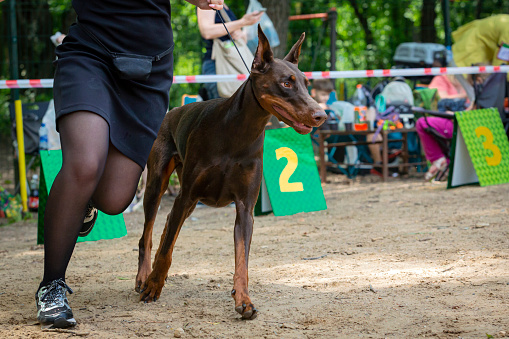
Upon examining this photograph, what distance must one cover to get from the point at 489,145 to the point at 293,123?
17.1 ft

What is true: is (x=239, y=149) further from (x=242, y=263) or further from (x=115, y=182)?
(x=115, y=182)

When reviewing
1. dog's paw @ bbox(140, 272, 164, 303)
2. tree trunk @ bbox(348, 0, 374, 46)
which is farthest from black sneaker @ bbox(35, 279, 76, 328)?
tree trunk @ bbox(348, 0, 374, 46)

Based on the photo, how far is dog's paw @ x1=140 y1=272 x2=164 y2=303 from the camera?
136 inches

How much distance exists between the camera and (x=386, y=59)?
611 inches

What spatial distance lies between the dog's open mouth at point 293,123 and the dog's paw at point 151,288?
1.17 meters

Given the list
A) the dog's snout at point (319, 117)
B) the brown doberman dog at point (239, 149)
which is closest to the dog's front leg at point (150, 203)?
the brown doberman dog at point (239, 149)

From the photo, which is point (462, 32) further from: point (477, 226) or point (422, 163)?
point (477, 226)

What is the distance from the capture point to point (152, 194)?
3932mm

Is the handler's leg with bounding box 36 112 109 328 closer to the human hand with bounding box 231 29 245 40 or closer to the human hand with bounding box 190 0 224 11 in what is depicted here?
the human hand with bounding box 190 0 224 11

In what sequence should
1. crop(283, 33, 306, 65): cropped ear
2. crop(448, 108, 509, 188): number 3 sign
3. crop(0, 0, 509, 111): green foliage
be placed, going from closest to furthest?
crop(283, 33, 306, 65): cropped ear < crop(448, 108, 509, 188): number 3 sign < crop(0, 0, 509, 111): green foliage

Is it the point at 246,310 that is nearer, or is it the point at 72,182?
the point at 72,182

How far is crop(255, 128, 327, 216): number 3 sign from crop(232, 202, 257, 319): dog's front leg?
3.06m

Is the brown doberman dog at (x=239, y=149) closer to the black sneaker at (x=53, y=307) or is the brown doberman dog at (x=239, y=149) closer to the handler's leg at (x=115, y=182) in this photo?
the handler's leg at (x=115, y=182)

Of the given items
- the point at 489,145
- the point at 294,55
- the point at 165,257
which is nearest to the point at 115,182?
the point at 165,257
